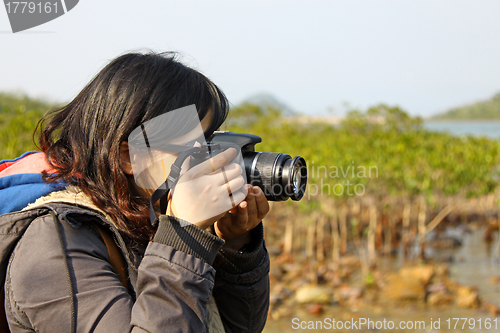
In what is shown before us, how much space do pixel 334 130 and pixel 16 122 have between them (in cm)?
756

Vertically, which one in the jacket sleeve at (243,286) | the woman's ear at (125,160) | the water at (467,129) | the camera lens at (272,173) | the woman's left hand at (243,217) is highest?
the woman's ear at (125,160)

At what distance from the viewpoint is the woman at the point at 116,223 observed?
73 centimetres

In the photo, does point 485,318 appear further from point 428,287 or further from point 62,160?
point 62,160

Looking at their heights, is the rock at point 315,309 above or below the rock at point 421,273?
above

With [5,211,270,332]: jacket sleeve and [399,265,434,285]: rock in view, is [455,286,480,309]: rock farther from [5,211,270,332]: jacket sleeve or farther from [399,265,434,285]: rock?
[5,211,270,332]: jacket sleeve

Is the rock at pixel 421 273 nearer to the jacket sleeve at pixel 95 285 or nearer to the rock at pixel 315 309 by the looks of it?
the rock at pixel 315 309

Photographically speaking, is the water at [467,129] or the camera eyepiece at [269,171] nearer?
the camera eyepiece at [269,171]

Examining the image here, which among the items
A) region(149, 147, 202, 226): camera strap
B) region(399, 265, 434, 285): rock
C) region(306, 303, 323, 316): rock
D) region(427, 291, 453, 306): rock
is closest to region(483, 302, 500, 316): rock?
region(427, 291, 453, 306): rock

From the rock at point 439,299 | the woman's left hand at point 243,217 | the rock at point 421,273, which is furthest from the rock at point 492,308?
the woman's left hand at point 243,217

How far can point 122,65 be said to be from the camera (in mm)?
936

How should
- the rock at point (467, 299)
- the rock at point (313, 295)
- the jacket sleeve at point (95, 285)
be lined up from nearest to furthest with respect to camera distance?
the jacket sleeve at point (95, 285) < the rock at point (467, 299) < the rock at point (313, 295)

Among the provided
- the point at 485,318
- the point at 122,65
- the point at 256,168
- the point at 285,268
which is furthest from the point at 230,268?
the point at 285,268

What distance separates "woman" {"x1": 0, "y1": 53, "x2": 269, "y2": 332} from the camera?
0.73 m

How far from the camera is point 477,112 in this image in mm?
50656
